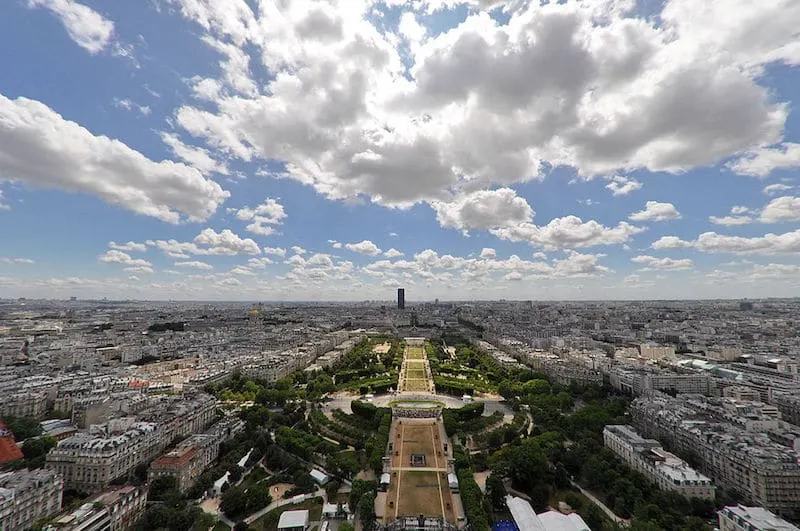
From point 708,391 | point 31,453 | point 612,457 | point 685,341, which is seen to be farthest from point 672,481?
point 685,341

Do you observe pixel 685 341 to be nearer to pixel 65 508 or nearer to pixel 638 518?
pixel 638 518

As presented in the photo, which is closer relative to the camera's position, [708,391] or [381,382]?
[708,391]

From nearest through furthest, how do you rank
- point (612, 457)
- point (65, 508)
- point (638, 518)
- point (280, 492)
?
point (638, 518)
point (65, 508)
point (280, 492)
point (612, 457)

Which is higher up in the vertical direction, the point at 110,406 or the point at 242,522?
the point at 110,406

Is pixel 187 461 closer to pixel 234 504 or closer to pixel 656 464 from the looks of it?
pixel 234 504

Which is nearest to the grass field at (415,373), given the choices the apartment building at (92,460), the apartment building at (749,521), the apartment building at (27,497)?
the apartment building at (92,460)

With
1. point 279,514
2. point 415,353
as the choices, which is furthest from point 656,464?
point 415,353

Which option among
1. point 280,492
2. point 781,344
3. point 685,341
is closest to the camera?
point 280,492
